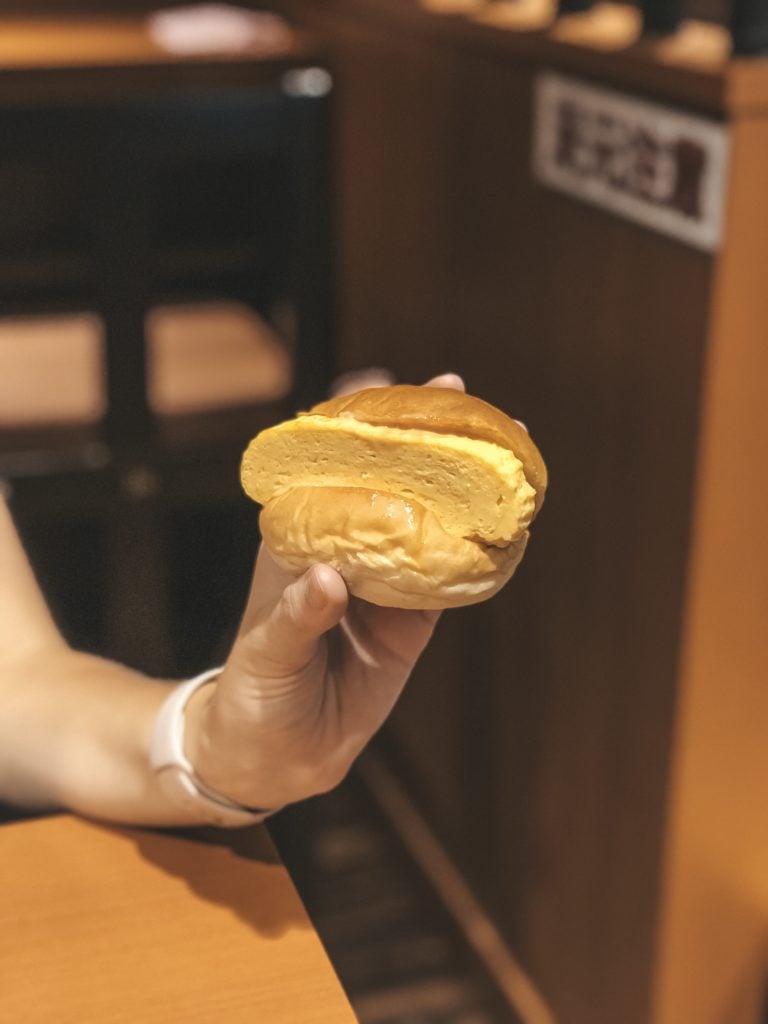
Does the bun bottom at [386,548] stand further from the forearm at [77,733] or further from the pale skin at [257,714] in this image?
the forearm at [77,733]

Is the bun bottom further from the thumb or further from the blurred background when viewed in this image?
the blurred background

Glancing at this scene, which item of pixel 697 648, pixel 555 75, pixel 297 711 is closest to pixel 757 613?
pixel 697 648

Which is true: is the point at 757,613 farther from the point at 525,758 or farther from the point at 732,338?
the point at 525,758

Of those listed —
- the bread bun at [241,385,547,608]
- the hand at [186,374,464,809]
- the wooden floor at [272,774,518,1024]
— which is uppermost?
the bread bun at [241,385,547,608]

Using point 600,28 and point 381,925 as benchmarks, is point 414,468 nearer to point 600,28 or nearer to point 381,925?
point 600,28

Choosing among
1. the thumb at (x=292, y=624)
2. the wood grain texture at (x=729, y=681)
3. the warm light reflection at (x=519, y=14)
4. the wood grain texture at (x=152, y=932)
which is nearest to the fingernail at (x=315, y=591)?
the thumb at (x=292, y=624)

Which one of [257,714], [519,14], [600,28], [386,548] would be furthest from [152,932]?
[519,14]

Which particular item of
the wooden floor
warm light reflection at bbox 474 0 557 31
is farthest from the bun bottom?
the wooden floor
